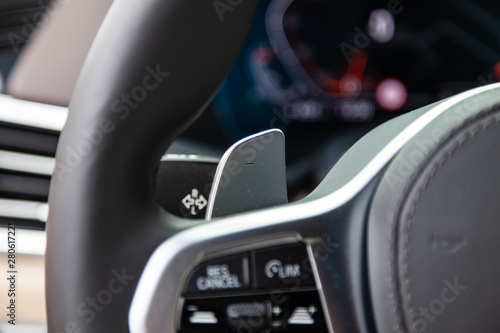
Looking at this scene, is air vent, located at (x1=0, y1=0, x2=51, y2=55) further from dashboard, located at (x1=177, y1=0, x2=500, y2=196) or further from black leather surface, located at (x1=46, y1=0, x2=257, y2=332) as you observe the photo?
dashboard, located at (x1=177, y1=0, x2=500, y2=196)

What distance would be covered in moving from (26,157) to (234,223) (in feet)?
2.51

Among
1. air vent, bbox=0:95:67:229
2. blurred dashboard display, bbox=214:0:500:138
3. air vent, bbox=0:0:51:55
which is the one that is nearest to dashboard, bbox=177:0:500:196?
blurred dashboard display, bbox=214:0:500:138

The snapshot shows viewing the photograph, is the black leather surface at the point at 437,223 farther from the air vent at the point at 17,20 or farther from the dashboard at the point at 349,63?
the dashboard at the point at 349,63

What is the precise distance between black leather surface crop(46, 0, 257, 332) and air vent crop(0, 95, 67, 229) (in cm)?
71

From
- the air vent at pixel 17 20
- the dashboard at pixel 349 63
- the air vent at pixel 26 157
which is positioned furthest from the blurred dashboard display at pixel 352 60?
the air vent at pixel 26 157

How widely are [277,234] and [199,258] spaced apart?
51 millimetres

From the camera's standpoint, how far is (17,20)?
1281 millimetres

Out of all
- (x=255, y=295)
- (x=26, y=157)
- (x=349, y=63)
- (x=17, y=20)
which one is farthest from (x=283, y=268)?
(x=349, y=63)

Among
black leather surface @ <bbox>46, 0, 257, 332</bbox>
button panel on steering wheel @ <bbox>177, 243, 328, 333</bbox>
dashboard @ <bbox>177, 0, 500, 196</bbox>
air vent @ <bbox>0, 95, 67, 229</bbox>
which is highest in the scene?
dashboard @ <bbox>177, 0, 500, 196</bbox>

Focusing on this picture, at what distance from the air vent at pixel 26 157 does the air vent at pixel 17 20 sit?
11.5 inches

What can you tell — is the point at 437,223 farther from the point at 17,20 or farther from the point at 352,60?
the point at 352,60

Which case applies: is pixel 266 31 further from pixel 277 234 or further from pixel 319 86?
pixel 277 234

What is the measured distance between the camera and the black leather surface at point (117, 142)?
30 centimetres

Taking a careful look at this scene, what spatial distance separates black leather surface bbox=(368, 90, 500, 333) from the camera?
0.35m
